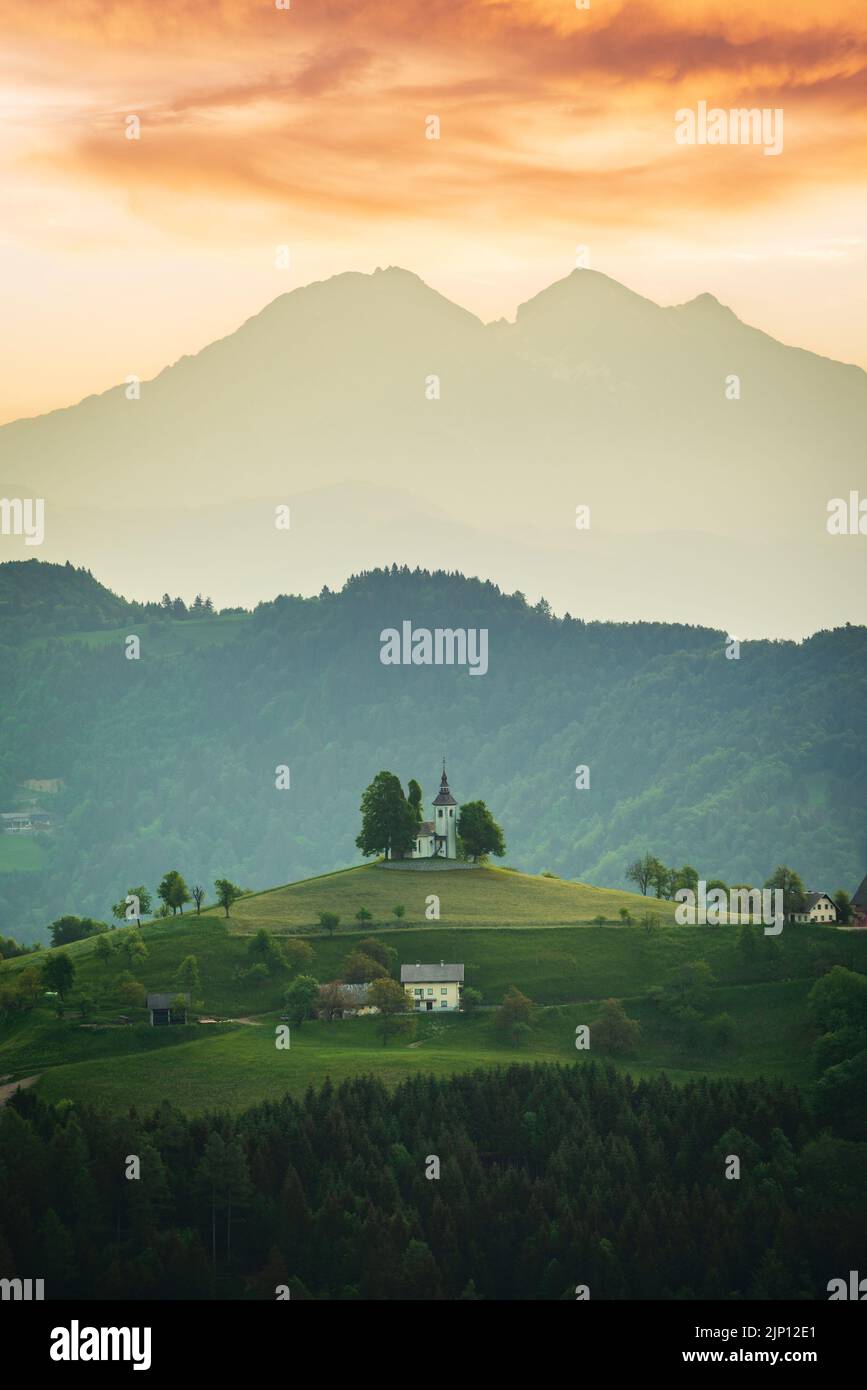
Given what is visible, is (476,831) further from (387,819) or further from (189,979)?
(189,979)

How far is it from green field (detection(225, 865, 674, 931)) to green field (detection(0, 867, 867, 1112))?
0.31 metres

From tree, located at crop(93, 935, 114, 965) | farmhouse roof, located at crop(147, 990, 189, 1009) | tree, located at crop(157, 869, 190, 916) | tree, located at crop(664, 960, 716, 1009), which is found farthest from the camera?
tree, located at crop(157, 869, 190, 916)

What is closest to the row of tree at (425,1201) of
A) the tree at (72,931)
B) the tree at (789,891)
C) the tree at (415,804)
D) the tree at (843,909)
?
the tree at (789,891)

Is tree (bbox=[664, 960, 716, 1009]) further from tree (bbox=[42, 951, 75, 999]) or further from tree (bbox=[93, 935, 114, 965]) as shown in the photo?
tree (bbox=[42, 951, 75, 999])

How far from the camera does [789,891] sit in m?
184

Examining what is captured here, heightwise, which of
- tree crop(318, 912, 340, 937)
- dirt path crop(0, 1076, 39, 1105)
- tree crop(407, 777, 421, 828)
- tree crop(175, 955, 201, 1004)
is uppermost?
tree crop(407, 777, 421, 828)

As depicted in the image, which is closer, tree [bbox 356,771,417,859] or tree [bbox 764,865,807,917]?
tree [bbox 764,865,807,917]

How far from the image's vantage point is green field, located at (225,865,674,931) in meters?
180

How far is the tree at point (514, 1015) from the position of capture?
158750 millimetres

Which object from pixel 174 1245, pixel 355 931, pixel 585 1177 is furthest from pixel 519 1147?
pixel 355 931

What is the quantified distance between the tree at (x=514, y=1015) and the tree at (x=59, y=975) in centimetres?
3249

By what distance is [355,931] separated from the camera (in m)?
176

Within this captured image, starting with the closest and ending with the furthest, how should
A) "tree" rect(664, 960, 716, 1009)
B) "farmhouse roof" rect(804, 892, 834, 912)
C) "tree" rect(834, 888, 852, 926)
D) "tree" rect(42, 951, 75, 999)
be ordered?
"tree" rect(42, 951, 75, 999) → "tree" rect(664, 960, 716, 1009) → "farmhouse roof" rect(804, 892, 834, 912) → "tree" rect(834, 888, 852, 926)

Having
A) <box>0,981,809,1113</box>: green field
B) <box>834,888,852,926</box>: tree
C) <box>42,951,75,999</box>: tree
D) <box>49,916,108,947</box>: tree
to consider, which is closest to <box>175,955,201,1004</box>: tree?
<box>0,981,809,1113</box>: green field
